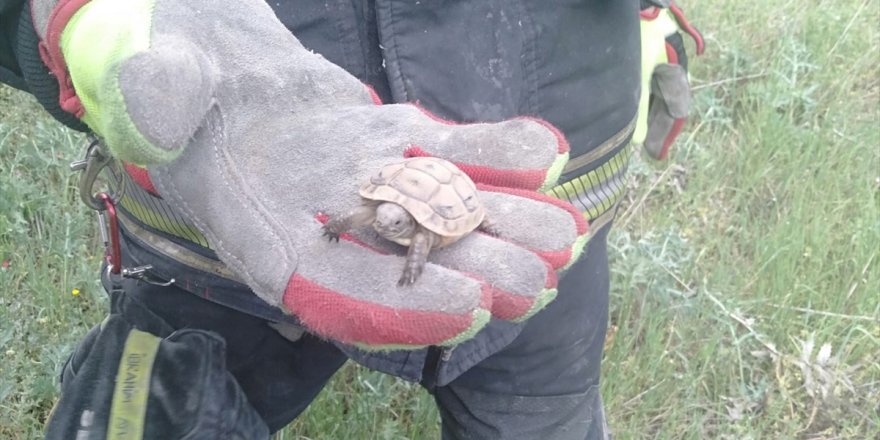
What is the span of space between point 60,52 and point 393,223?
541 mm

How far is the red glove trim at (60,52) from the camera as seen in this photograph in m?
1.20

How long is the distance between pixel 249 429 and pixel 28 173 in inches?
78.3

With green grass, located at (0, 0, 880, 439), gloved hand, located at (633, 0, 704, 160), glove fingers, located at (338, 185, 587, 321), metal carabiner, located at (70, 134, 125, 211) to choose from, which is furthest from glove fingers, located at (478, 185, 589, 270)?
green grass, located at (0, 0, 880, 439)

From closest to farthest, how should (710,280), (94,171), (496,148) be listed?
(496,148) → (94,171) → (710,280)

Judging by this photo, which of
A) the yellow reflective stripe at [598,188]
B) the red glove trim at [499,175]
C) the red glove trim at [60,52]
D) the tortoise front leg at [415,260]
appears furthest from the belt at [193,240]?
the tortoise front leg at [415,260]

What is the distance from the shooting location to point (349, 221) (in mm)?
1158

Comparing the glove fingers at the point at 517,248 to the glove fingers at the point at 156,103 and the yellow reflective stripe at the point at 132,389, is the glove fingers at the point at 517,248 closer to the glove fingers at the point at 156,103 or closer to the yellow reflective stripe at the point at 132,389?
the glove fingers at the point at 156,103

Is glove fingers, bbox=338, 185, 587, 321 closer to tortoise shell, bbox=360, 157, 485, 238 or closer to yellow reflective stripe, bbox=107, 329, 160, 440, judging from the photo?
tortoise shell, bbox=360, 157, 485, 238

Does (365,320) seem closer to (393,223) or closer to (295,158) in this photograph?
(393,223)

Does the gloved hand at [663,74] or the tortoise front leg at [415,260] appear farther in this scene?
the gloved hand at [663,74]

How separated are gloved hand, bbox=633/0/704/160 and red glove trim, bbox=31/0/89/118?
1316mm

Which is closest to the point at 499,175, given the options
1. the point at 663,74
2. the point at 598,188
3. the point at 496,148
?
the point at 496,148

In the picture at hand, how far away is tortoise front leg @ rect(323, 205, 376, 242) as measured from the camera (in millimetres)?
1152

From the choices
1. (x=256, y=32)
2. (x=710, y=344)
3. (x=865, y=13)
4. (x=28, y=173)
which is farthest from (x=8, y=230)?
(x=865, y=13)
